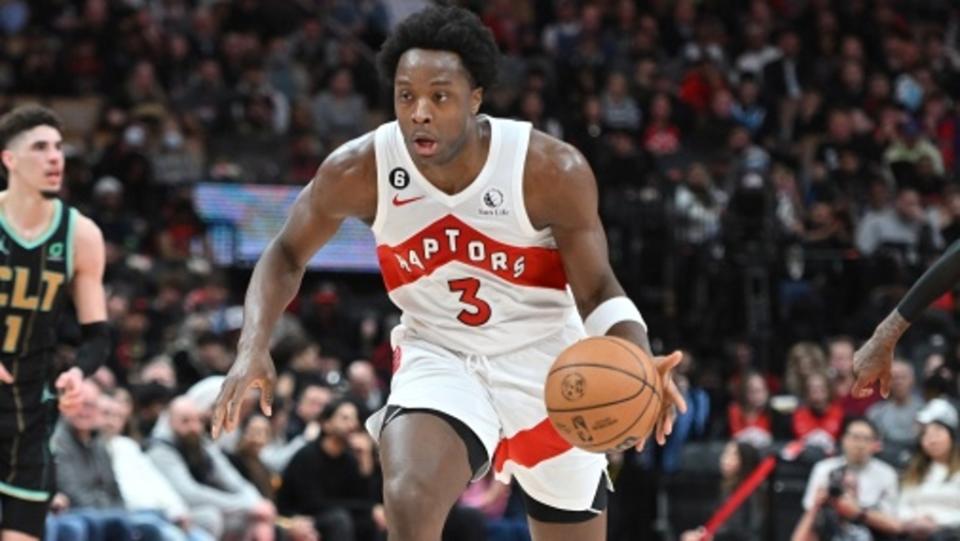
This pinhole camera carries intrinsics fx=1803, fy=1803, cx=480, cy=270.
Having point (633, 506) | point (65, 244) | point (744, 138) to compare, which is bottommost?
point (633, 506)

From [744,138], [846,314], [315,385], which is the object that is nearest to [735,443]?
[315,385]

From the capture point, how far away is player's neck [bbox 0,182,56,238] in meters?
7.99

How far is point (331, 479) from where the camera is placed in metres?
12.1

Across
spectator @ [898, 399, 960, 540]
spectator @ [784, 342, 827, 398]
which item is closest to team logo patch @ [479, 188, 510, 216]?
spectator @ [898, 399, 960, 540]

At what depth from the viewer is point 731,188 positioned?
17.2 m

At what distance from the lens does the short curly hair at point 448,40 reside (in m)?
6.23

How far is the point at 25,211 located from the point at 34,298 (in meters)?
0.41

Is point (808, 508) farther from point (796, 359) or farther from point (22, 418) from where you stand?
point (22, 418)

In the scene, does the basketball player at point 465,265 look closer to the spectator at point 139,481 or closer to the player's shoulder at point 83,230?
the player's shoulder at point 83,230

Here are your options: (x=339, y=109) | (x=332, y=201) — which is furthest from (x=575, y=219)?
(x=339, y=109)

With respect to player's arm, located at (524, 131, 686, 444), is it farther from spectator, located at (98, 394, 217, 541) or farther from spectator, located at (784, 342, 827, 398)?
spectator, located at (784, 342, 827, 398)

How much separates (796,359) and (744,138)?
4.30 meters

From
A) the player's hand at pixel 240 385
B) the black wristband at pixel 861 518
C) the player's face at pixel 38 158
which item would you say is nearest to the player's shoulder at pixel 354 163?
the player's hand at pixel 240 385

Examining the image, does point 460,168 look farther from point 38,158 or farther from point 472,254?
point 38,158
